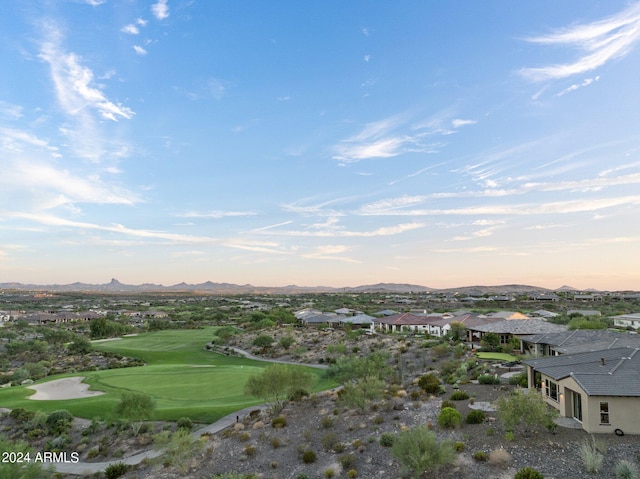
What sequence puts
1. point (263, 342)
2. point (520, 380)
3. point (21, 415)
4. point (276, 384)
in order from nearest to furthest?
1. point (276, 384)
2. point (520, 380)
3. point (21, 415)
4. point (263, 342)

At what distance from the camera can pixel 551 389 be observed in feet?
90.7

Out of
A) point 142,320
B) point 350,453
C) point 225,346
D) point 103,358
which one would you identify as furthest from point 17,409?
point 142,320

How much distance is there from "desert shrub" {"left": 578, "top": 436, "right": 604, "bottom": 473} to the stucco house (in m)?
2.96

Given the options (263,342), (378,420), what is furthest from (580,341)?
(263,342)

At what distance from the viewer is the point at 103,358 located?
69812 millimetres

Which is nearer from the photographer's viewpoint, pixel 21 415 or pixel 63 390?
pixel 21 415

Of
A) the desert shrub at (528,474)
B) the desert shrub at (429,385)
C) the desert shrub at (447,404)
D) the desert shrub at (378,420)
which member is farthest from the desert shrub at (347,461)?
the desert shrub at (429,385)

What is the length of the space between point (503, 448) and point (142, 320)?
410 ft

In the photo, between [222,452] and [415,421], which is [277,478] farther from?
[415,421]

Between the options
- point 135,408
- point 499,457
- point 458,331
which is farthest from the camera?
point 458,331

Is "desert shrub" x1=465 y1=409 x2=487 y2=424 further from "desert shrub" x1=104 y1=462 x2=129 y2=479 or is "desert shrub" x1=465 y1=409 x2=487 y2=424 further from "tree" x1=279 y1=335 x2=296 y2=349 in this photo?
"tree" x1=279 y1=335 x2=296 y2=349

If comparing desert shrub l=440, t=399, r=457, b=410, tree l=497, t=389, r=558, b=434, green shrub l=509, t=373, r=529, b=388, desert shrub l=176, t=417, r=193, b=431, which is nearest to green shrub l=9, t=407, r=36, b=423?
desert shrub l=176, t=417, r=193, b=431

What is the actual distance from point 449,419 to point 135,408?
20262mm

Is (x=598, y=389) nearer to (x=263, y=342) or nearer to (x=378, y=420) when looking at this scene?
(x=378, y=420)
